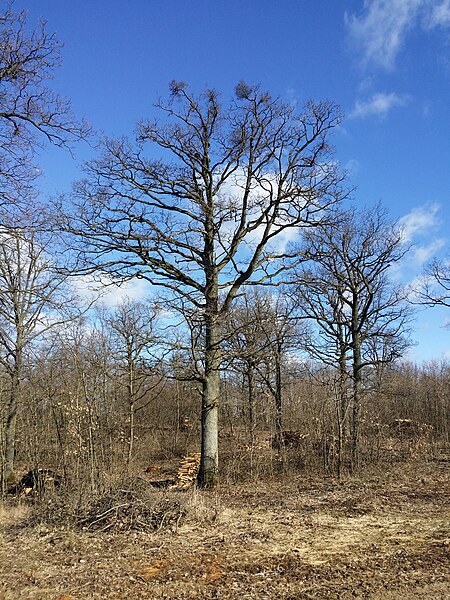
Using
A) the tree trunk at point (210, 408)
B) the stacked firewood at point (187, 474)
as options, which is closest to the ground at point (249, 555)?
the tree trunk at point (210, 408)

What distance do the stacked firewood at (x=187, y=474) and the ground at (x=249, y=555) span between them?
4.30 m

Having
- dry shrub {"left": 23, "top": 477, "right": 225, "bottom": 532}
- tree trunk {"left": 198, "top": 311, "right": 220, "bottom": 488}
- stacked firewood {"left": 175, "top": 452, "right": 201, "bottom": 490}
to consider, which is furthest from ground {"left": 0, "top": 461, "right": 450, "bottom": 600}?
stacked firewood {"left": 175, "top": 452, "right": 201, "bottom": 490}

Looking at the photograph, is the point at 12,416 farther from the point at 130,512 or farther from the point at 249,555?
the point at 249,555

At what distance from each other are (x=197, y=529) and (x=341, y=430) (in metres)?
8.40

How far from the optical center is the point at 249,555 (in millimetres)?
7367

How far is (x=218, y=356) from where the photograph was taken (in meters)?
14.7

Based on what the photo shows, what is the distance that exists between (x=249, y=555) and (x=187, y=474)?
32.8 feet

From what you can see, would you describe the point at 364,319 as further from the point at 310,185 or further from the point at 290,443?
the point at 310,185

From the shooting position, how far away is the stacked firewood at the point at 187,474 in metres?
15.6

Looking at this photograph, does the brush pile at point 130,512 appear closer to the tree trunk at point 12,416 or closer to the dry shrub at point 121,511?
the dry shrub at point 121,511

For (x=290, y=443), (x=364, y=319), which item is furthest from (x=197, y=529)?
(x=364, y=319)

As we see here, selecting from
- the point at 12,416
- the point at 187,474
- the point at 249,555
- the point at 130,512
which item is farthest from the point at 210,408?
the point at 12,416

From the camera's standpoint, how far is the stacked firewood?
51.2 feet

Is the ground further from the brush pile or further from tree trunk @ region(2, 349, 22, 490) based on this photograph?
tree trunk @ region(2, 349, 22, 490)
